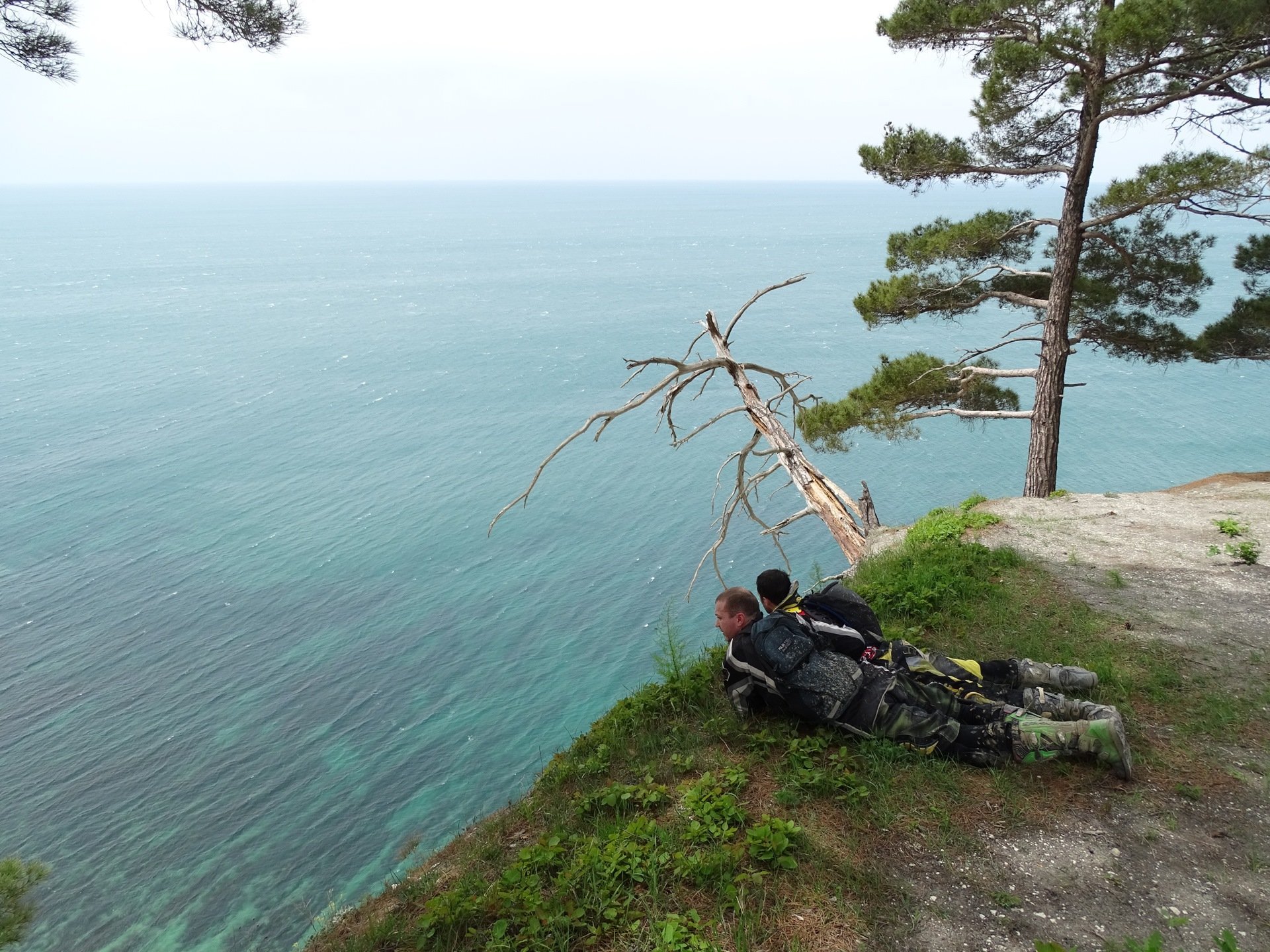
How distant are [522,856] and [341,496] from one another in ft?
107

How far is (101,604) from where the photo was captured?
1041 inches

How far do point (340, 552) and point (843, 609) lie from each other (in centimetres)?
2717

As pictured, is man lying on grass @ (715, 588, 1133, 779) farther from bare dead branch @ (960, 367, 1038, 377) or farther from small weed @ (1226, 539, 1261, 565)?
bare dead branch @ (960, 367, 1038, 377)

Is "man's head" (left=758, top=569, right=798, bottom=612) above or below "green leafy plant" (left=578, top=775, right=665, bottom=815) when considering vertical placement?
above

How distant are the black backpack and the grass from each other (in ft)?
2.90

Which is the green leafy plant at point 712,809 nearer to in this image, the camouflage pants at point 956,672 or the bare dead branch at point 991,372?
the camouflage pants at point 956,672

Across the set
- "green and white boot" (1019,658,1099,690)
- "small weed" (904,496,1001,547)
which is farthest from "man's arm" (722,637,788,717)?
"small weed" (904,496,1001,547)

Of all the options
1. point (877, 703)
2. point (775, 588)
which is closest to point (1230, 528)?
point (877, 703)

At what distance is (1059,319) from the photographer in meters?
14.3

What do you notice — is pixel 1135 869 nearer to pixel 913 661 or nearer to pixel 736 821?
pixel 913 661

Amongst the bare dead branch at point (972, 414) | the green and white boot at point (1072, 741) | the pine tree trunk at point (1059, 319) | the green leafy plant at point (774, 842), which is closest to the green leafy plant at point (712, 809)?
the green leafy plant at point (774, 842)

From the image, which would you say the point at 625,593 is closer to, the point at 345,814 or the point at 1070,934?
the point at 345,814

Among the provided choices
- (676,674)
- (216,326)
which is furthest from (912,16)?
(216,326)

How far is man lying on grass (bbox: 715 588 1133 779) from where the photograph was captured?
5625 mm
